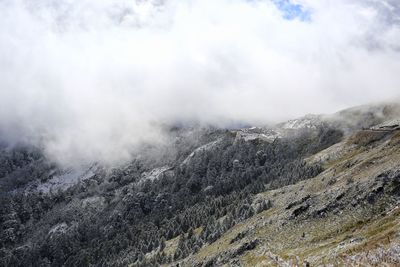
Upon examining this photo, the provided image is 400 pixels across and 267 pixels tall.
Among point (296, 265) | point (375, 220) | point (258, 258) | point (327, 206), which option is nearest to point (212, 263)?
point (258, 258)

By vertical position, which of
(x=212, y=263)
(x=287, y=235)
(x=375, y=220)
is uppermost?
(x=375, y=220)

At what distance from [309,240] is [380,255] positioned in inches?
1859

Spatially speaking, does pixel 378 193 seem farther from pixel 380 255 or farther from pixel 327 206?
pixel 380 255

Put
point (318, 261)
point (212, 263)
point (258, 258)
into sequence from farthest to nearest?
point (212, 263)
point (258, 258)
point (318, 261)

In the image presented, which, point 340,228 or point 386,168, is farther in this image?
point 386,168

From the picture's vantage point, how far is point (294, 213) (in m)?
187

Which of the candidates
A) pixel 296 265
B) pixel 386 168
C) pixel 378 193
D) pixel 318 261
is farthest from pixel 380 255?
pixel 386 168

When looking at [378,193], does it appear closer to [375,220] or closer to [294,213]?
[375,220]

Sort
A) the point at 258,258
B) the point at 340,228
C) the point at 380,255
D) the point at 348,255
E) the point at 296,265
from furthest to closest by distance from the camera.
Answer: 1. the point at 258,258
2. the point at 340,228
3. the point at 296,265
4. the point at 348,255
5. the point at 380,255

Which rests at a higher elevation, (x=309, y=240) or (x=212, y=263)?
(x=309, y=240)

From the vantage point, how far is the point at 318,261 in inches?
4892

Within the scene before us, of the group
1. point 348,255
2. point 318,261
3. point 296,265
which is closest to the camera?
point 348,255

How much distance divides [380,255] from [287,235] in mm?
67415

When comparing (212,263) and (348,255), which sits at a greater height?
(348,255)
